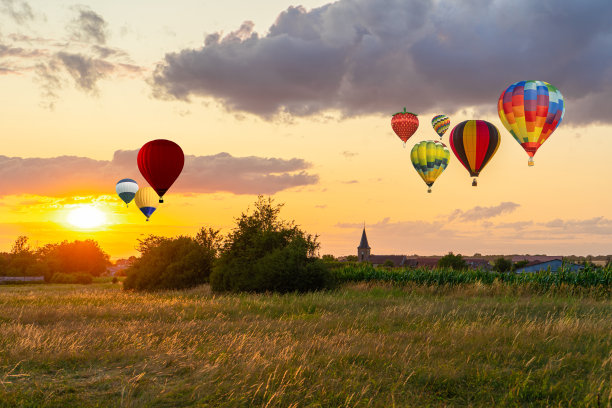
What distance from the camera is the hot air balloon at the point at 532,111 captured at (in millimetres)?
33625

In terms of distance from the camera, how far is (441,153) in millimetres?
46000

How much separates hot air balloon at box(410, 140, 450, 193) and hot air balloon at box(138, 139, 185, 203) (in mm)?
23099

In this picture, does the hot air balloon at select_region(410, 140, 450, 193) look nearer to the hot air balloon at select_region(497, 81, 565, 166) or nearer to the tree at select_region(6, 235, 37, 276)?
the hot air balloon at select_region(497, 81, 565, 166)

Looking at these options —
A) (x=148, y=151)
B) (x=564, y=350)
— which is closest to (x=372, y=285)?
(x=148, y=151)

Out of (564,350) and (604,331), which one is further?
(604,331)

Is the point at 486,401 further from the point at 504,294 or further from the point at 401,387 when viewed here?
the point at 504,294

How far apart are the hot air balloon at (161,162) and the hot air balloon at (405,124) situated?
2369 centimetres

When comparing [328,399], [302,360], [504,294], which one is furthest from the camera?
[504,294]

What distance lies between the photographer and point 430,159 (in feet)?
151

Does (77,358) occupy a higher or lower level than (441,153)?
lower

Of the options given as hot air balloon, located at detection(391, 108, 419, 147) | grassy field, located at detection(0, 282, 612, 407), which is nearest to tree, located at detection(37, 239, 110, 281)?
hot air balloon, located at detection(391, 108, 419, 147)

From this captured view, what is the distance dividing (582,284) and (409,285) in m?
9.96

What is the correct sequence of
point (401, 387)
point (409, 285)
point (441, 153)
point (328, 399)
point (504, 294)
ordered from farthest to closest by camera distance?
point (441, 153) → point (409, 285) → point (504, 294) → point (401, 387) → point (328, 399)

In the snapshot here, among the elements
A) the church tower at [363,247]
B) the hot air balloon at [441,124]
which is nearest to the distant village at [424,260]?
the church tower at [363,247]
